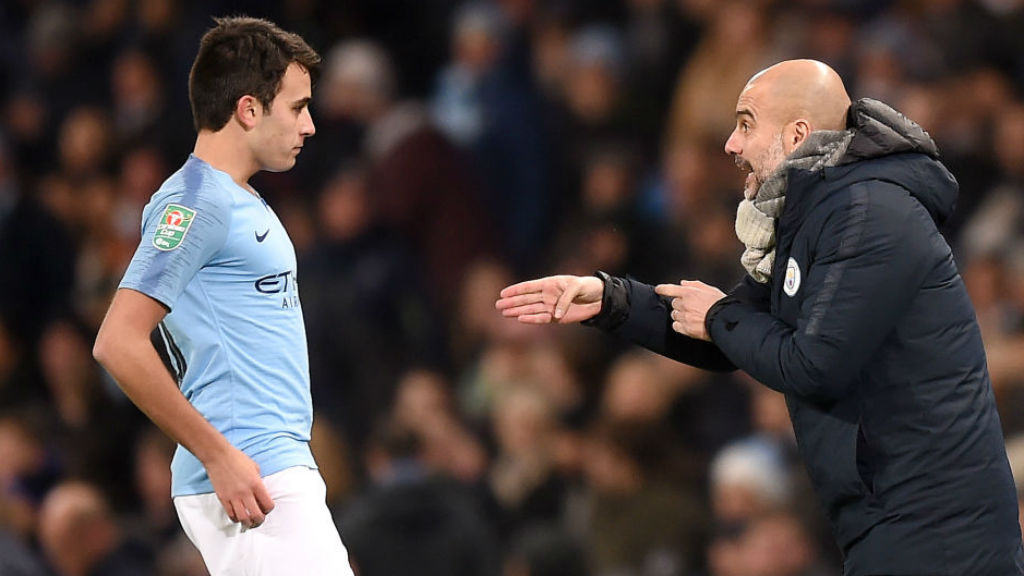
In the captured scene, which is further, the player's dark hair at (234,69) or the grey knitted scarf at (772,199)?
the player's dark hair at (234,69)

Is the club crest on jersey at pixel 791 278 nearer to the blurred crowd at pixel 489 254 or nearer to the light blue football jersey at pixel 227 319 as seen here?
the light blue football jersey at pixel 227 319

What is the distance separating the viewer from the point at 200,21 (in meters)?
9.43

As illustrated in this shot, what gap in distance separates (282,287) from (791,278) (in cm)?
111

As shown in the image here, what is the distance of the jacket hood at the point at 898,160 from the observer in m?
3.09

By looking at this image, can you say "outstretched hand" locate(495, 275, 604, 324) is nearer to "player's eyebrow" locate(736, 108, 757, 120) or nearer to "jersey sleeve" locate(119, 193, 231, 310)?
"player's eyebrow" locate(736, 108, 757, 120)

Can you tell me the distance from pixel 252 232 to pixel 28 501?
4621 mm

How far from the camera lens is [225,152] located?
10.8 ft

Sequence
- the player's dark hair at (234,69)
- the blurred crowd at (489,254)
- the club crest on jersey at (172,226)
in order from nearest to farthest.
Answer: the club crest on jersey at (172,226) → the player's dark hair at (234,69) → the blurred crowd at (489,254)

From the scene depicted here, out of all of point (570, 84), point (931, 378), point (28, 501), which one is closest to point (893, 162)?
point (931, 378)

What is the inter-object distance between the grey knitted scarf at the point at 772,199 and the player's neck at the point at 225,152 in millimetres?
1130

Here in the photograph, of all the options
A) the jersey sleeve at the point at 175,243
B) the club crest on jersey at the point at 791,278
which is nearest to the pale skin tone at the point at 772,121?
the club crest on jersey at the point at 791,278

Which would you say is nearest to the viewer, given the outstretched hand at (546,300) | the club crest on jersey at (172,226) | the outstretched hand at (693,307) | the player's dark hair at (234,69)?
the club crest on jersey at (172,226)

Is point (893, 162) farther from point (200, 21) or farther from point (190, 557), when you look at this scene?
point (200, 21)

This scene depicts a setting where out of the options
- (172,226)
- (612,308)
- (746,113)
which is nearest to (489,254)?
(612,308)
